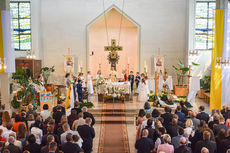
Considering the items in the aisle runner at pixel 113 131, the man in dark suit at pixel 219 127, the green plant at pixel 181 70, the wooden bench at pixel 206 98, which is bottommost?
the aisle runner at pixel 113 131

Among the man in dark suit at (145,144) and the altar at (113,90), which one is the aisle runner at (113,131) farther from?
the man in dark suit at (145,144)

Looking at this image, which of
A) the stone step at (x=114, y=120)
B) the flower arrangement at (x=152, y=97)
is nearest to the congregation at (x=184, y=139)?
the stone step at (x=114, y=120)

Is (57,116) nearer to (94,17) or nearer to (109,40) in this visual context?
(94,17)

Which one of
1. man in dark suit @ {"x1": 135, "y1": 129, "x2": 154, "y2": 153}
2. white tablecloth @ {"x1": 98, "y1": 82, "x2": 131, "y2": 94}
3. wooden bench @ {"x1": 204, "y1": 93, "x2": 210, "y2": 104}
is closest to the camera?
man in dark suit @ {"x1": 135, "y1": 129, "x2": 154, "y2": 153}

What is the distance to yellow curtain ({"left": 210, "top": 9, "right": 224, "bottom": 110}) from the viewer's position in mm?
13000

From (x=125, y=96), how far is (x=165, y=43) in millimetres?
6422

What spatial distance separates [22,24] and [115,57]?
7232 millimetres

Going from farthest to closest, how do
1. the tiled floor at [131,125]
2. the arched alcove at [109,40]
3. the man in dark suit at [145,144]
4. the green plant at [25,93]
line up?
the arched alcove at [109,40] → the green plant at [25,93] → the tiled floor at [131,125] → the man in dark suit at [145,144]

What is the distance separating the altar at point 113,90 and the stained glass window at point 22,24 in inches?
296

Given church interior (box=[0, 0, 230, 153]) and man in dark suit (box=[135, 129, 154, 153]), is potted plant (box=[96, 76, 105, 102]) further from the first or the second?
man in dark suit (box=[135, 129, 154, 153])

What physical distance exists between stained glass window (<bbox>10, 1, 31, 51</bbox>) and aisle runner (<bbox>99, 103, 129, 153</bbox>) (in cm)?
869

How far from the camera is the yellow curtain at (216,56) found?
13.0 m

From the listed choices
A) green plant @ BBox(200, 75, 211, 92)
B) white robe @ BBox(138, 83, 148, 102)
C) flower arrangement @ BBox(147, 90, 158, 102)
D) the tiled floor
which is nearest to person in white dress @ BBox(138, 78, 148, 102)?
white robe @ BBox(138, 83, 148, 102)

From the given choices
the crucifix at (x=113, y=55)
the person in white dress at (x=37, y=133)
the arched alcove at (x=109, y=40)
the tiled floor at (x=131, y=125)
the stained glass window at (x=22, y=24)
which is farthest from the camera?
the arched alcove at (x=109, y=40)
